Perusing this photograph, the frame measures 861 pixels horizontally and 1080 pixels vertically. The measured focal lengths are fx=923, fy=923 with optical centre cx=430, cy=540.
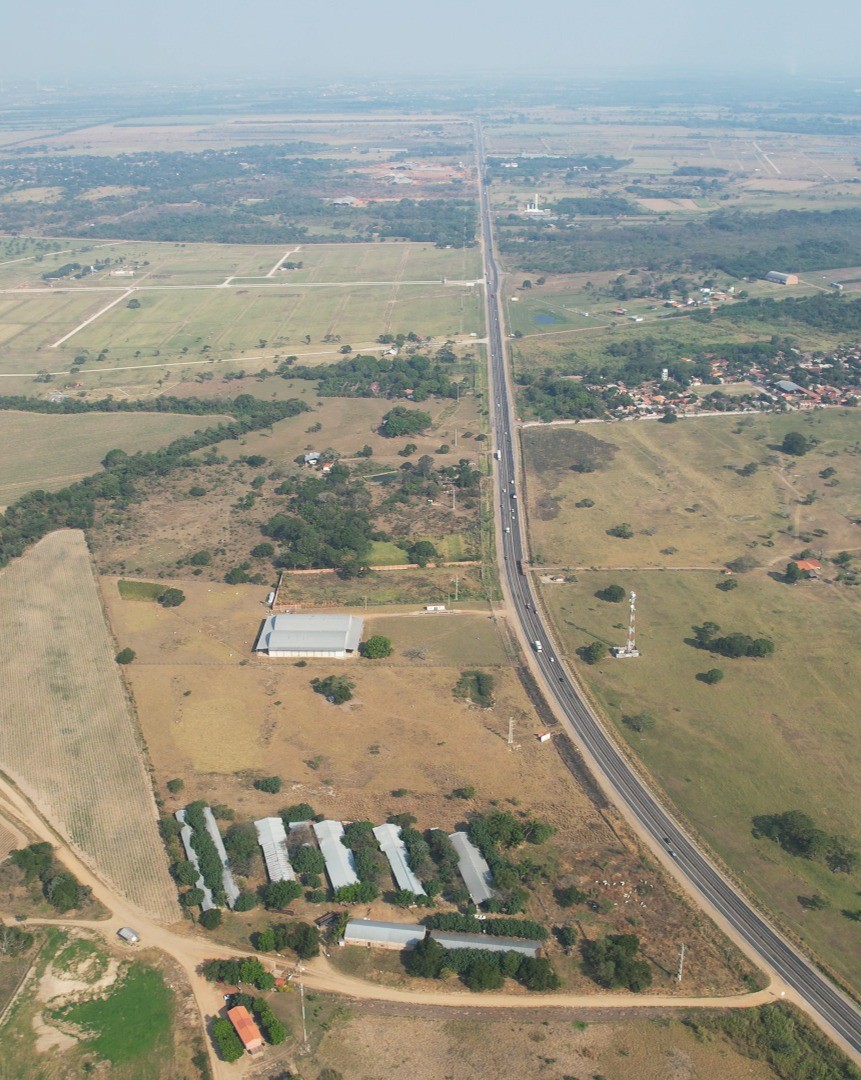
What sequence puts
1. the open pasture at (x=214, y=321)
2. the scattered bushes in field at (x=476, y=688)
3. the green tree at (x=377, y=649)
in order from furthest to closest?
the open pasture at (x=214, y=321), the green tree at (x=377, y=649), the scattered bushes in field at (x=476, y=688)

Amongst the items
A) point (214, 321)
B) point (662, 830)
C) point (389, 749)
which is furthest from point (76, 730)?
point (214, 321)

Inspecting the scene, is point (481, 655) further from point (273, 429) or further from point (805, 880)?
point (273, 429)

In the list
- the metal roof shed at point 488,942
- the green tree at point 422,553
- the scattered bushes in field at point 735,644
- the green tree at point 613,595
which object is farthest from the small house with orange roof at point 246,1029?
the green tree at point 422,553

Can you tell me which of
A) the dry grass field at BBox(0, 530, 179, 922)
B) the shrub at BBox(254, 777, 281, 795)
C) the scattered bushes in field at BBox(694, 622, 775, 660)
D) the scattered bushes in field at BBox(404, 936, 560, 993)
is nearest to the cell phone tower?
the scattered bushes in field at BBox(694, 622, 775, 660)

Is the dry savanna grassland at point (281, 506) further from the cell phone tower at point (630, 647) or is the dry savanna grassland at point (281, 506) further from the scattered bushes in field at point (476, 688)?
the cell phone tower at point (630, 647)

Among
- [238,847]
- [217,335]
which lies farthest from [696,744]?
[217,335]

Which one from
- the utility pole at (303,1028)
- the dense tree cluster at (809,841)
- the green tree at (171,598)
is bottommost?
the dense tree cluster at (809,841)

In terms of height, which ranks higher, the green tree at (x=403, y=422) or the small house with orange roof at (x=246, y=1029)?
the green tree at (x=403, y=422)

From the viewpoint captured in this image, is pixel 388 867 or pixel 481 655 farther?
pixel 481 655
